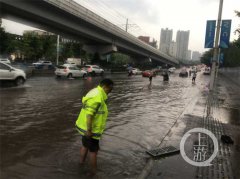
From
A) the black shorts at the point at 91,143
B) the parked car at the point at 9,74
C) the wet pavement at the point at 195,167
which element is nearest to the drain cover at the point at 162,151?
the wet pavement at the point at 195,167

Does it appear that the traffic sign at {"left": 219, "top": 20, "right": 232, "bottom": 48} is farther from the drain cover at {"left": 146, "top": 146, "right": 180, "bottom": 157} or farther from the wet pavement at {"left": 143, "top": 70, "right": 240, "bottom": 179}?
the drain cover at {"left": 146, "top": 146, "right": 180, "bottom": 157}

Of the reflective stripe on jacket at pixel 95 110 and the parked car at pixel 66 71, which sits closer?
the reflective stripe on jacket at pixel 95 110

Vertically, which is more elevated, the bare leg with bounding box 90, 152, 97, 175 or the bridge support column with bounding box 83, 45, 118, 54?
the bridge support column with bounding box 83, 45, 118, 54

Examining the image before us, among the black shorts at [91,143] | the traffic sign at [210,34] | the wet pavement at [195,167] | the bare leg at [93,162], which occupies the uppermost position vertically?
the traffic sign at [210,34]

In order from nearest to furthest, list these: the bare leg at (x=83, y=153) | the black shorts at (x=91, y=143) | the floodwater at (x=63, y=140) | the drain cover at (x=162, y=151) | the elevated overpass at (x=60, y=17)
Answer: the black shorts at (x=91, y=143)
the floodwater at (x=63, y=140)
the bare leg at (x=83, y=153)
the drain cover at (x=162, y=151)
the elevated overpass at (x=60, y=17)

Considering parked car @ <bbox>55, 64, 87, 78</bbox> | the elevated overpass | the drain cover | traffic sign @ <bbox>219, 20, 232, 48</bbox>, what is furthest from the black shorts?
parked car @ <bbox>55, 64, 87, 78</bbox>

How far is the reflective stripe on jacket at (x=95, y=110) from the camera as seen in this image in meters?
4.62

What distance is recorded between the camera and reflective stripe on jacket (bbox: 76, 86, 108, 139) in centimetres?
462

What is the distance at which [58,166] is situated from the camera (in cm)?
545

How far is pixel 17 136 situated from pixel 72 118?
291 cm

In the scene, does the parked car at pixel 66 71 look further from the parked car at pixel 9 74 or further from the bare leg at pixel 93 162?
the bare leg at pixel 93 162

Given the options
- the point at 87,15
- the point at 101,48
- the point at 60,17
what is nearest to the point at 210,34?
the point at 60,17

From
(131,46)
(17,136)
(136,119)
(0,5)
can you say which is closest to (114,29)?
(131,46)

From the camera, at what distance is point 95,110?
15.1 feet
